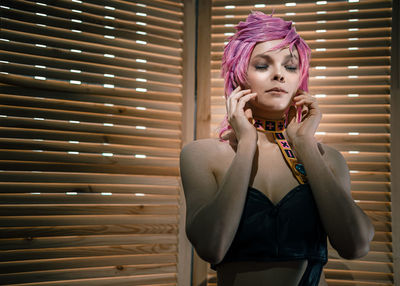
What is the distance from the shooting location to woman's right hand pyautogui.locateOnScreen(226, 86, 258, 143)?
126 centimetres

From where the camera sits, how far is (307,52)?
1.52m

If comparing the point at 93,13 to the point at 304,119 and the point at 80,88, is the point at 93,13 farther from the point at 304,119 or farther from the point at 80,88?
the point at 304,119

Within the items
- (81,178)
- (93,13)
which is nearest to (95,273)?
(81,178)

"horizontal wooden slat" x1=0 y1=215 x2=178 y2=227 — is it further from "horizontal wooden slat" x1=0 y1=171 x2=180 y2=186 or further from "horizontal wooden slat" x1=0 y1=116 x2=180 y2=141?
"horizontal wooden slat" x1=0 y1=116 x2=180 y2=141

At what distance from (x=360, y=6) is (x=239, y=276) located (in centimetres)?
174

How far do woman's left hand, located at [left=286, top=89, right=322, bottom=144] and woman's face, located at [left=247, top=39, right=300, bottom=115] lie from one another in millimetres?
70

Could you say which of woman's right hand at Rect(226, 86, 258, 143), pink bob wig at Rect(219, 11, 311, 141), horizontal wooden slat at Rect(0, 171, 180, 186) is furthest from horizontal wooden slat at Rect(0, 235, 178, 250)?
woman's right hand at Rect(226, 86, 258, 143)

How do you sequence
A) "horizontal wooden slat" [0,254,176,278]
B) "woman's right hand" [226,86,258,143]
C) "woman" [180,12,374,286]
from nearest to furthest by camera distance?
"woman" [180,12,374,286] → "woman's right hand" [226,86,258,143] → "horizontal wooden slat" [0,254,176,278]

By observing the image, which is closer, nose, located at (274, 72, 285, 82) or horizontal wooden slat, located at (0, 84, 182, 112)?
nose, located at (274, 72, 285, 82)

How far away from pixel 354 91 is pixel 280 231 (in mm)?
1148

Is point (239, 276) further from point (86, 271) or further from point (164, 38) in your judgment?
point (164, 38)

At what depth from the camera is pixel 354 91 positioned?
1.92 metres

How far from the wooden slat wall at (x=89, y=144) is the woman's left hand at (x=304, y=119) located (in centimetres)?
75

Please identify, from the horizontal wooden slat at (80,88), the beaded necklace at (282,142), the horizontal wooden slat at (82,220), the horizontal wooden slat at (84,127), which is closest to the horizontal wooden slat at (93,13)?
the horizontal wooden slat at (80,88)
